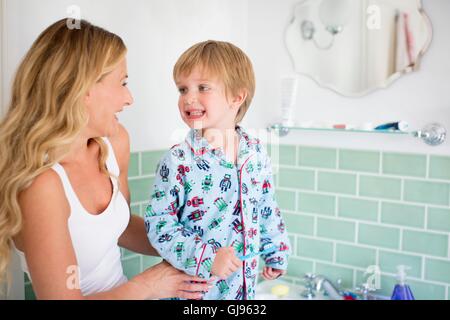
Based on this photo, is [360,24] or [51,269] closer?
[51,269]

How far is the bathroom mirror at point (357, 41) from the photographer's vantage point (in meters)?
0.72

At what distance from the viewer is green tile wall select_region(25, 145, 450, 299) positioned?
74 centimetres

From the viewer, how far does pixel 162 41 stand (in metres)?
0.66

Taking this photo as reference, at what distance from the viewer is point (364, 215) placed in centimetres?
81

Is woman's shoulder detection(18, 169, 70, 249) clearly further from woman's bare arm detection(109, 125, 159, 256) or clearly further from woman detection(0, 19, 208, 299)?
woman's bare arm detection(109, 125, 159, 256)

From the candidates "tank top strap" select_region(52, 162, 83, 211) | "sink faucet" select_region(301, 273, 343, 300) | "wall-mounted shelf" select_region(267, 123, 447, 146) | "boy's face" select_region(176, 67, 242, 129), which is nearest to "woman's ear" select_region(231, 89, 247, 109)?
"boy's face" select_region(176, 67, 242, 129)

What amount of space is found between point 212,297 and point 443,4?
55 cm

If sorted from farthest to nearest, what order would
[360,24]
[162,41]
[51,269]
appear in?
[360,24] < [162,41] < [51,269]

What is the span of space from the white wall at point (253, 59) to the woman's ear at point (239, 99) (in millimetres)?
56

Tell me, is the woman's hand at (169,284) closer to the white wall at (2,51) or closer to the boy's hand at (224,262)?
the boy's hand at (224,262)

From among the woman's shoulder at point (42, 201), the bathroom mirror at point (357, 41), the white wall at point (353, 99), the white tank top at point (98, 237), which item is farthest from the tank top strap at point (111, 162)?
the bathroom mirror at point (357, 41)

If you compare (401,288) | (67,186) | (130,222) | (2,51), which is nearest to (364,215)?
(401,288)

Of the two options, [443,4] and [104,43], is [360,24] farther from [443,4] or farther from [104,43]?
[104,43]
